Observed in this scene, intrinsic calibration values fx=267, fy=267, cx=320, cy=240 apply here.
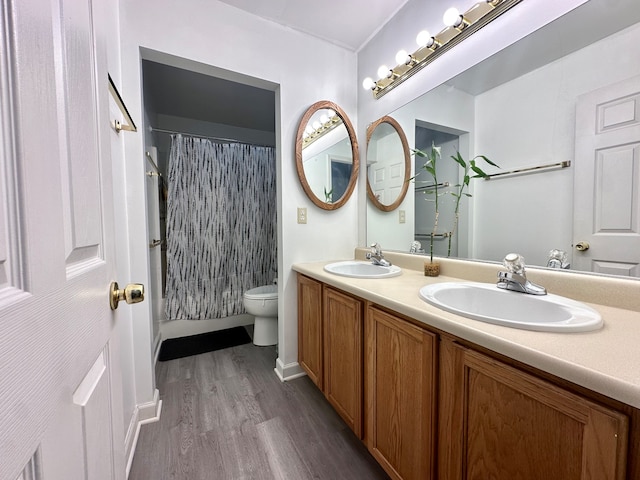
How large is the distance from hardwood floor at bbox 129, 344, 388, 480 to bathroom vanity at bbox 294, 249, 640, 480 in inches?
8.1

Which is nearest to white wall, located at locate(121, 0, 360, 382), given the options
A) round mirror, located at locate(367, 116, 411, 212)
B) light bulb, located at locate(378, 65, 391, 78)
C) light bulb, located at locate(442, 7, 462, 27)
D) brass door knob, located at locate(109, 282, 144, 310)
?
round mirror, located at locate(367, 116, 411, 212)

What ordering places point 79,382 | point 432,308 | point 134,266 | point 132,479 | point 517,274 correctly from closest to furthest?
point 79,382
point 432,308
point 517,274
point 132,479
point 134,266

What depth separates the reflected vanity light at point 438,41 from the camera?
122 centimetres

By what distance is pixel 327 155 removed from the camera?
2.01m

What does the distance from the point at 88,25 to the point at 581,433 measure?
1.25 meters

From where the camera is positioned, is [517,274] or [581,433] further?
[517,274]

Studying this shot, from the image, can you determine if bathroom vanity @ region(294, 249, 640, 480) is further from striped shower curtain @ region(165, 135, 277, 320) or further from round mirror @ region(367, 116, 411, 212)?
striped shower curtain @ region(165, 135, 277, 320)

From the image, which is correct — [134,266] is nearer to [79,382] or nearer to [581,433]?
[79,382]

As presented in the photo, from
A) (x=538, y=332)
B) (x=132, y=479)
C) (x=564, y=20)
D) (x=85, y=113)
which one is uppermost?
(x=564, y=20)

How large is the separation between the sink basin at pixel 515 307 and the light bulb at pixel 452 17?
1.27 meters

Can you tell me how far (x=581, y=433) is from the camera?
0.53 metres

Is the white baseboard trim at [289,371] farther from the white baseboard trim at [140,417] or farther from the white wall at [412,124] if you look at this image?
the white wall at [412,124]

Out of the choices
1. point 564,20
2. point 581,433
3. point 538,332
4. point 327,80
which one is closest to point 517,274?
point 538,332

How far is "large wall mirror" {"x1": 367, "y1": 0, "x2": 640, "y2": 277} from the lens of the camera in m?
0.89
